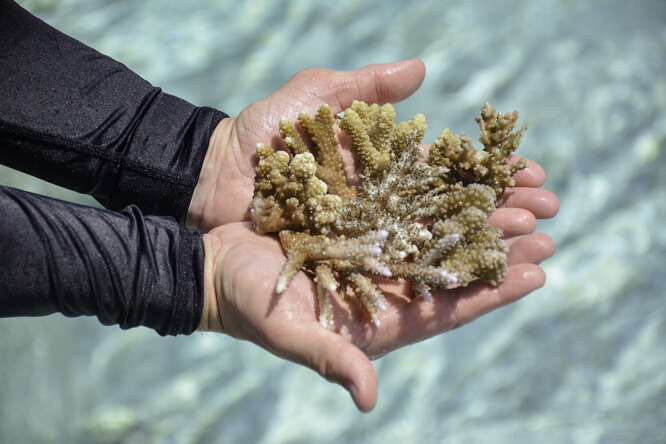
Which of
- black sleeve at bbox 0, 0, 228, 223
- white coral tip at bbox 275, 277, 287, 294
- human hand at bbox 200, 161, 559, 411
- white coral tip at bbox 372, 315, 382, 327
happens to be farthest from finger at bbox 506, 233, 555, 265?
black sleeve at bbox 0, 0, 228, 223

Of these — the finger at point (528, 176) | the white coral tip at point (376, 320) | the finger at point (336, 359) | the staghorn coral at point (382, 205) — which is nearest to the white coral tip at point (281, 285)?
the staghorn coral at point (382, 205)

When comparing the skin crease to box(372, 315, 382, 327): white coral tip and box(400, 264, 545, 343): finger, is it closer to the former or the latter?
box(400, 264, 545, 343): finger

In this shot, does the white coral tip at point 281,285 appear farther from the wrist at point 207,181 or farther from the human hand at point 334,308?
the wrist at point 207,181

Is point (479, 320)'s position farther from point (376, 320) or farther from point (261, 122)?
point (261, 122)

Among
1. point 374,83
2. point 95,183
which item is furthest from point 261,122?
point 95,183

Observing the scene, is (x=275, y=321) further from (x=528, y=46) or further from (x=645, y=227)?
(x=528, y=46)

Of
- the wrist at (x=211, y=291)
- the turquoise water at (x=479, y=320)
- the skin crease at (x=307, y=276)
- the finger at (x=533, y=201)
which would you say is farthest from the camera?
the turquoise water at (x=479, y=320)
